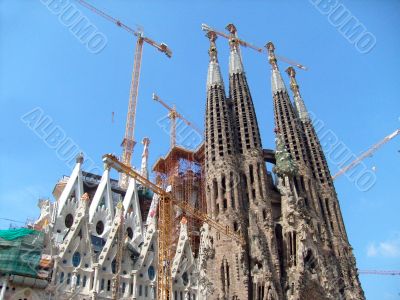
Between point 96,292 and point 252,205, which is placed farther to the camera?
point 252,205

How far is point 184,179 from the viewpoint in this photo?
50719mm

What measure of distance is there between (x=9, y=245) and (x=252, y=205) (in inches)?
781

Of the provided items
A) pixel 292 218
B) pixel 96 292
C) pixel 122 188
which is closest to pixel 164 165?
pixel 122 188

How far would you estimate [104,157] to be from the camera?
32.9 meters

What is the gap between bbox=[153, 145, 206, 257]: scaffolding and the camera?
46.8m

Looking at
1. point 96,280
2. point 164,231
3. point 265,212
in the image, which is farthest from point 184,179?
point 96,280

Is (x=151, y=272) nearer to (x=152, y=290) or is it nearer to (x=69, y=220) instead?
(x=152, y=290)

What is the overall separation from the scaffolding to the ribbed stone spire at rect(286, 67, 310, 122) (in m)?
12.3

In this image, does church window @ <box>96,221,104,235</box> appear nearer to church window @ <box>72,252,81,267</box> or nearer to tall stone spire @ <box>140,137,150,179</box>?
church window @ <box>72,252,81,267</box>

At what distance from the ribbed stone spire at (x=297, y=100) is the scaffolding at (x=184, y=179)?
1234 centimetres

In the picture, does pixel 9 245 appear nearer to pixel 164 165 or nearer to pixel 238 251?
pixel 238 251

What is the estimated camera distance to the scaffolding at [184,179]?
Result: 1841 inches

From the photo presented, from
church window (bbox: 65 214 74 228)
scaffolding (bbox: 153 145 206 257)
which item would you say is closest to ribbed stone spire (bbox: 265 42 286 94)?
scaffolding (bbox: 153 145 206 257)

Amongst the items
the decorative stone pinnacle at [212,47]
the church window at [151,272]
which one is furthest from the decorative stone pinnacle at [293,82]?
the church window at [151,272]
